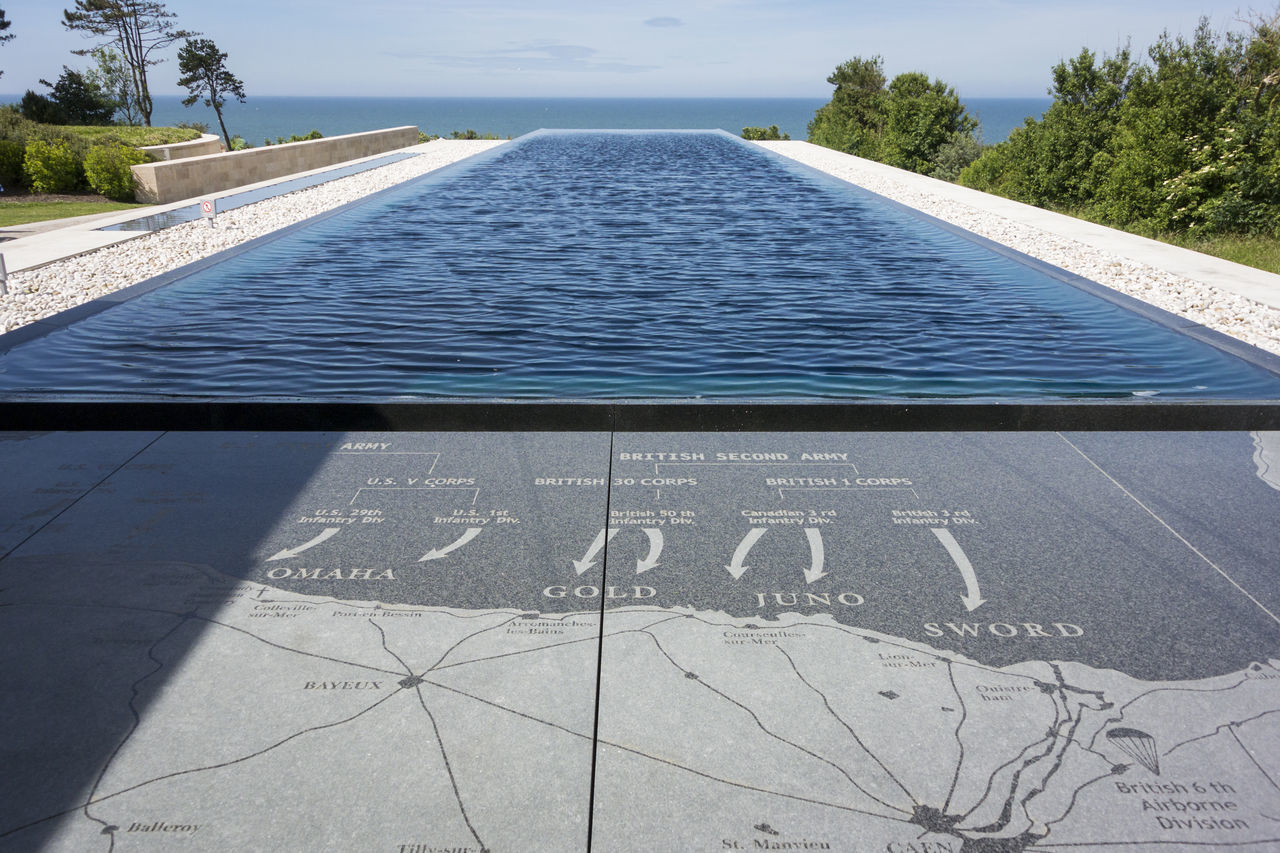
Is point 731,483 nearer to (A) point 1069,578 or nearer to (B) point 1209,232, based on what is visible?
(A) point 1069,578

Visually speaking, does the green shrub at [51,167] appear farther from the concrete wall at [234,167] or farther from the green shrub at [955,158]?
the green shrub at [955,158]

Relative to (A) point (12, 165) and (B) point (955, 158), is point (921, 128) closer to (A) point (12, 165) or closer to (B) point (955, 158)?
(B) point (955, 158)

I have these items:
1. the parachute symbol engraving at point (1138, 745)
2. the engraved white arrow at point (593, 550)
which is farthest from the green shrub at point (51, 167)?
the parachute symbol engraving at point (1138, 745)

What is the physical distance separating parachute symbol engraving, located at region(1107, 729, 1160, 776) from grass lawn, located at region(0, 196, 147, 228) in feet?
43.5

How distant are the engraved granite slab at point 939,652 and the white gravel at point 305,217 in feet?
11.2

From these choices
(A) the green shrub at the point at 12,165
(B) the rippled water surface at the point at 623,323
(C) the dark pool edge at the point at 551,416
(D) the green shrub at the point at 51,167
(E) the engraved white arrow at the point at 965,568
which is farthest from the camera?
(A) the green shrub at the point at 12,165

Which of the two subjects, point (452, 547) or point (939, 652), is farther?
point (452, 547)

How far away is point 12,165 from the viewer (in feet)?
47.2

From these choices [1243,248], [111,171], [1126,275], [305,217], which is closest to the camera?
[1126,275]

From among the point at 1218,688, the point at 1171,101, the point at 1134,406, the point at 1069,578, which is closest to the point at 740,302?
the point at 1134,406

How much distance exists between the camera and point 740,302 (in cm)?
784

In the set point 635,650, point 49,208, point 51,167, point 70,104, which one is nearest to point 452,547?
point 635,650

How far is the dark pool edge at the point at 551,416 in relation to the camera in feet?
14.8

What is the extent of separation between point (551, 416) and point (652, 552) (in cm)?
144
